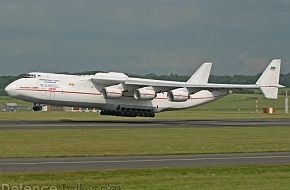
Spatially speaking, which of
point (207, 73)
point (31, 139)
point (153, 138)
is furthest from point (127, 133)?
point (207, 73)

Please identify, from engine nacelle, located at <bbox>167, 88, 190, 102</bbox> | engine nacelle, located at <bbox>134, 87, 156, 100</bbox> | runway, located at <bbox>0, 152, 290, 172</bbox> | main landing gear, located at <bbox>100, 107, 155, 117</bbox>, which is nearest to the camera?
runway, located at <bbox>0, 152, 290, 172</bbox>

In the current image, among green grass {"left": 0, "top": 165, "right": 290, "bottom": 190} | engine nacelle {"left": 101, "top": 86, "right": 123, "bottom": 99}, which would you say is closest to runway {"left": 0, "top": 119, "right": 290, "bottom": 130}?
engine nacelle {"left": 101, "top": 86, "right": 123, "bottom": 99}

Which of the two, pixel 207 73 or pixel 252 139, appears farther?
pixel 207 73

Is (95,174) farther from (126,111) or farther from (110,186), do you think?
(126,111)

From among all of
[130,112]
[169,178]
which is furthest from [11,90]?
[169,178]

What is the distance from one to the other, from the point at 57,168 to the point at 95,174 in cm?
219

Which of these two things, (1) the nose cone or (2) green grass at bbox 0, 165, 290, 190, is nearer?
(2) green grass at bbox 0, 165, 290, 190

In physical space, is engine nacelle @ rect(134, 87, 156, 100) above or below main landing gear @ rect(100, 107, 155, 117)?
above

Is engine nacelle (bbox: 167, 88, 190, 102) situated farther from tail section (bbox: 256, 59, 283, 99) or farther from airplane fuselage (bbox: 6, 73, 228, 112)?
tail section (bbox: 256, 59, 283, 99)

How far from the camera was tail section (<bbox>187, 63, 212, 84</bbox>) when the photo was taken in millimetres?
71631

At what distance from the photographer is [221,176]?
67.3 ft

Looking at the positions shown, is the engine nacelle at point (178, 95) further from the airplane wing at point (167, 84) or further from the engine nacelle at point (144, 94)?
the engine nacelle at point (144, 94)

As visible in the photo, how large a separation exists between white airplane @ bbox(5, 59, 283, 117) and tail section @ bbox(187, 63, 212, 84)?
16.6 ft

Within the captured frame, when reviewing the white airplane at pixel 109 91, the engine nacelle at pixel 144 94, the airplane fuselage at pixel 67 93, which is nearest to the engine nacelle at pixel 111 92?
the white airplane at pixel 109 91
